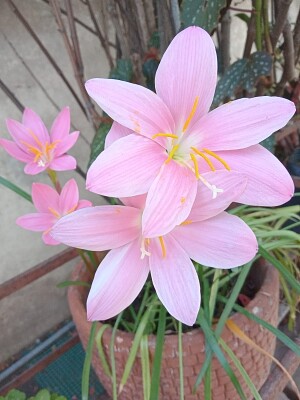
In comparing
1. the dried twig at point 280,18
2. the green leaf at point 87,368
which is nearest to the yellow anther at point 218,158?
the green leaf at point 87,368

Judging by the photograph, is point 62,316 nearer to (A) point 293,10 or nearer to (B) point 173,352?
(B) point 173,352

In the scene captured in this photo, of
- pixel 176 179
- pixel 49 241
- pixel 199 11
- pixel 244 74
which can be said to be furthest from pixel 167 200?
pixel 244 74

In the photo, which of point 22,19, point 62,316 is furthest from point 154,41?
point 62,316

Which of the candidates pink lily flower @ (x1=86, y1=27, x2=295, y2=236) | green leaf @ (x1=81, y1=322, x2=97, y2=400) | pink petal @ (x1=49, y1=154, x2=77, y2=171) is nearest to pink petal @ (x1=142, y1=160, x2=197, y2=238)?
pink lily flower @ (x1=86, y1=27, x2=295, y2=236)

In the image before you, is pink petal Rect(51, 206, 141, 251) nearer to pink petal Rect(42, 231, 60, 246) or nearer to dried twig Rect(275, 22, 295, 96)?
pink petal Rect(42, 231, 60, 246)

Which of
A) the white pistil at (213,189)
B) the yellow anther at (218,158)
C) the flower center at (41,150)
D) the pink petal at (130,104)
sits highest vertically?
the pink petal at (130,104)

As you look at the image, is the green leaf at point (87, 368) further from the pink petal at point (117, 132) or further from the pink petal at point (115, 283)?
the pink petal at point (117, 132)
